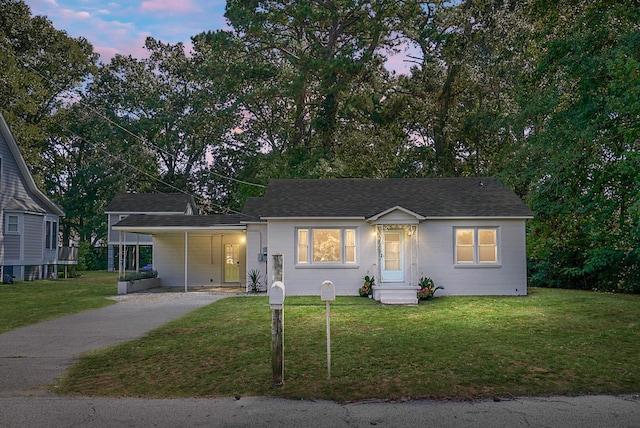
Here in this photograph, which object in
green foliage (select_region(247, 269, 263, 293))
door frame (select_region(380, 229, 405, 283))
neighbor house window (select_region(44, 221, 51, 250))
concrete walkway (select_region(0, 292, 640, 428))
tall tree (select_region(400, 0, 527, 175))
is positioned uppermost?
tall tree (select_region(400, 0, 527, 175))

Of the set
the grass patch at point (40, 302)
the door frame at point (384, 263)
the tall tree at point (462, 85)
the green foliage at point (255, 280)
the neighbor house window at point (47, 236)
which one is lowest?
the grass patch at point (40, 302)

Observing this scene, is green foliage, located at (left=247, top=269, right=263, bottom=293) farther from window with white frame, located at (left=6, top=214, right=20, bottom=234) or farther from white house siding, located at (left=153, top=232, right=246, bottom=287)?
window with white frame, located at (left=6, top=214, right=20, bottom=234)

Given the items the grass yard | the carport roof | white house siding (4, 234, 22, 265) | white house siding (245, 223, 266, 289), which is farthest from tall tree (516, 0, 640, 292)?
white house siding (4, 234, 22, 265)

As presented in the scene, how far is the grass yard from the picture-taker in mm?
6516

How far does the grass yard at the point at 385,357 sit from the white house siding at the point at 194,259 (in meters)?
11.5

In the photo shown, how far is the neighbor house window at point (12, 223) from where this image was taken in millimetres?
26750

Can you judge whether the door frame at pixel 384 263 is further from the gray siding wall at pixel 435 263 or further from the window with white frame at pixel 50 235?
the window with white frame at pixel 50 235

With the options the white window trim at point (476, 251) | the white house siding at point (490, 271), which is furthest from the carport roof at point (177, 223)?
the white window trim at point (476, 251)

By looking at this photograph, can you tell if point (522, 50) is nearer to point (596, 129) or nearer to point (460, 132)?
point (460, 132)

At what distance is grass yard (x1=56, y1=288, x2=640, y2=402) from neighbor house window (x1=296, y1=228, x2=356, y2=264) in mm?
5190

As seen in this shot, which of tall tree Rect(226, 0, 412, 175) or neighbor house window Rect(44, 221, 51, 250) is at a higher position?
tall tree Rect(226, 0, 412, 175)

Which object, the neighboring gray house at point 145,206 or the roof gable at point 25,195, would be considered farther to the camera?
the neighboring gray house at point 145,206

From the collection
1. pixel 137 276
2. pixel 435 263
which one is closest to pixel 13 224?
pixel 137 276

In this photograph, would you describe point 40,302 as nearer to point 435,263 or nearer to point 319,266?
point 319,266
